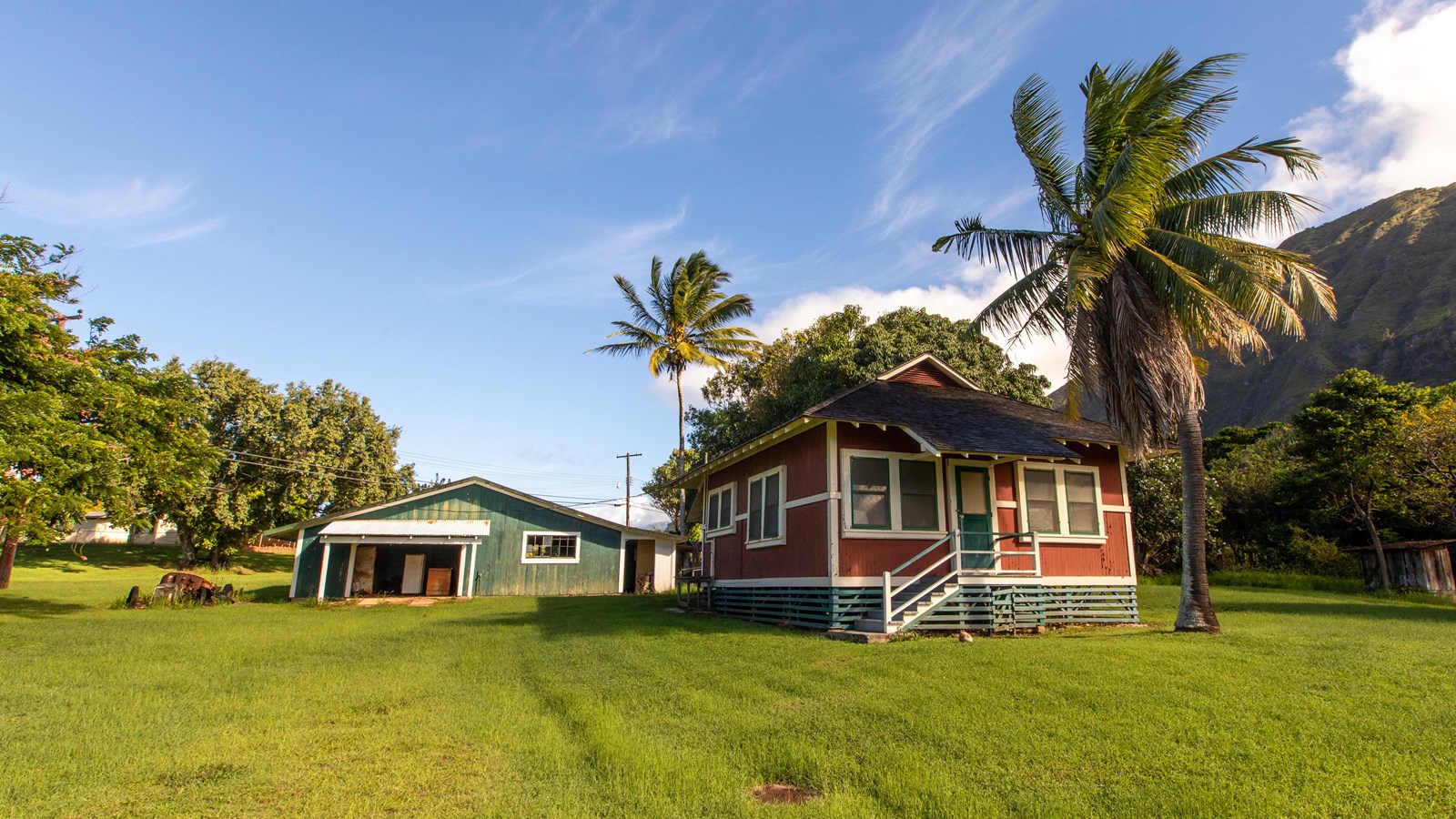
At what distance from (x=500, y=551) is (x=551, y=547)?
1903 millimetres

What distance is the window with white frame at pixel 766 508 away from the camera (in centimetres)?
1573

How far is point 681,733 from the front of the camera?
653 cm

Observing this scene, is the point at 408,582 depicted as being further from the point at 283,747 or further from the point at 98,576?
the point at 283,747

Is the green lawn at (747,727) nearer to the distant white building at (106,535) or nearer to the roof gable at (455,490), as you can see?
the roof gable at (455,490)

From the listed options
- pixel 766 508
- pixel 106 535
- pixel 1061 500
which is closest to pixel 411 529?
pixel 766 508

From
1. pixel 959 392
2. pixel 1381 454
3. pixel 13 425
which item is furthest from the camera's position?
pixel 1381 454

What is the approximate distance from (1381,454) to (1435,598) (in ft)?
18.1

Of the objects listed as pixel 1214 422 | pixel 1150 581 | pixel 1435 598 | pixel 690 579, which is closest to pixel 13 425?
pixel 690 579

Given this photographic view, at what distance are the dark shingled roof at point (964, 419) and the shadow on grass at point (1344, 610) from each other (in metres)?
5.21

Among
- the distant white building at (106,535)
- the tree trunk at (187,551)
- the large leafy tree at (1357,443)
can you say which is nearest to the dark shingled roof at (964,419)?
the large leafy tree at (1357,443)

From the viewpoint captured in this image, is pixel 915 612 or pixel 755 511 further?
pixel 755 511

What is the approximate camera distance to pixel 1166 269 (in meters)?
12.2

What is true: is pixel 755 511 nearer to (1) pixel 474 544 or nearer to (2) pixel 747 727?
(2) pixel 747 727

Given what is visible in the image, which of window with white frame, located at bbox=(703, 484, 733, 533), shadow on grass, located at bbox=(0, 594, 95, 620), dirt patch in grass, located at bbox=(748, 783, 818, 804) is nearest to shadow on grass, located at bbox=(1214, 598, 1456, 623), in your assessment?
window with white frame, located at bbox=(703, 484, 733, 533)
